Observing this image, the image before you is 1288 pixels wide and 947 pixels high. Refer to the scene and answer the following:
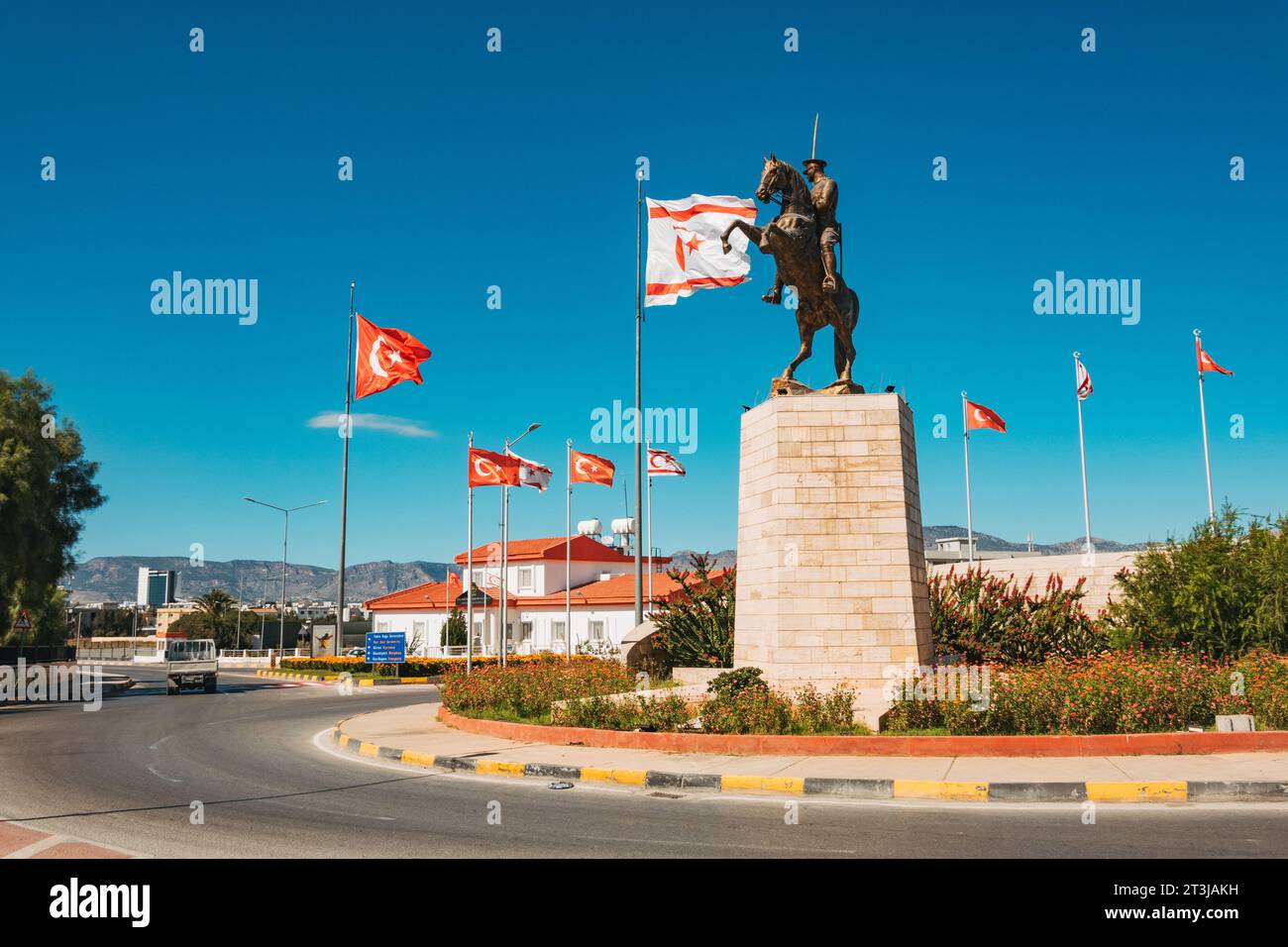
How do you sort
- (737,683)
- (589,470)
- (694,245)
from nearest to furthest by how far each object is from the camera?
→ (737,683), (694,245), (589,470)

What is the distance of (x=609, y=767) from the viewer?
36.7 feet

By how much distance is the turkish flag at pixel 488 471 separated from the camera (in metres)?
29.0

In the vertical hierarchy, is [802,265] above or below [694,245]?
below

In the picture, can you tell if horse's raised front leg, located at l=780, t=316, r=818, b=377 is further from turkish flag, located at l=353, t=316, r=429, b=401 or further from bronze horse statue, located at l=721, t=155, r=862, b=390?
turkish flag, located at l=353, t=316, r=429, b=401

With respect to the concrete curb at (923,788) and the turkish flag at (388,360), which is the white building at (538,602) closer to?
the turkish flag at (388,360)

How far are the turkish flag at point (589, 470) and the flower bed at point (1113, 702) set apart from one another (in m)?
17.8

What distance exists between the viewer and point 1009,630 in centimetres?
1806

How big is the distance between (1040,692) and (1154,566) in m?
7.30

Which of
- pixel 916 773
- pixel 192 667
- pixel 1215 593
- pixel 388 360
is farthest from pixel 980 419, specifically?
pixel 192 667

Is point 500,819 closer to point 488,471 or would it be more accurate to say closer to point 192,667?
point 488,471

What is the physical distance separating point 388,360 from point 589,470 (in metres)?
6.93

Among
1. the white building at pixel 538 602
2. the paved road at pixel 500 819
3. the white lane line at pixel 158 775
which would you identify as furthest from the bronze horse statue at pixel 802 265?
the white building at pixel 538 602
